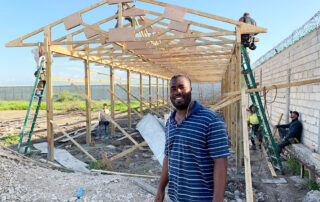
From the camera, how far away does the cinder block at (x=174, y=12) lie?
516 cm

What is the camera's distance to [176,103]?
79.1 inches

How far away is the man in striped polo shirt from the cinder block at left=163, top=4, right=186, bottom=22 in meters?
3.55

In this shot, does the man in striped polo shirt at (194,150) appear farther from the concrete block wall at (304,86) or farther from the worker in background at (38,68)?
the worker in background at (38,68)

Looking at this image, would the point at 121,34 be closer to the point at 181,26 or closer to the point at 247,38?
the point at 181,26

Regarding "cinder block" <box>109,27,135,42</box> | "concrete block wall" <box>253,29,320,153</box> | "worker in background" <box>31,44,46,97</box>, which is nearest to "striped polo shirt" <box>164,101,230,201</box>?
"concrete block wall" <box>253,29,320,153</box>

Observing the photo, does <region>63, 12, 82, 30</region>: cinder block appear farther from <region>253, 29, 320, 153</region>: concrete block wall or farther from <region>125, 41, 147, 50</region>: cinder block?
<region>253, 29, 320, 153</region>: concrete block wall

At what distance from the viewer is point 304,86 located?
582 centimetres

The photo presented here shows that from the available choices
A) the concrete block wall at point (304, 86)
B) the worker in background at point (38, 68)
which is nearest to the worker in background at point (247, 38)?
the concrete block wall at point (304, 86)

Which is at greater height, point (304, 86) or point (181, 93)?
point (304, 86)

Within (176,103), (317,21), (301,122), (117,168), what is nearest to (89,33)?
(117,168)

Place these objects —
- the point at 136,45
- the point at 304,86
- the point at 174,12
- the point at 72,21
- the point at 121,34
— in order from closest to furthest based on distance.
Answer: the point at 174,12 → the point at 121,34 → the point at 304,86 → the point at 72,21 → the point at 136,45

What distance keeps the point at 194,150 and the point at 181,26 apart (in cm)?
406

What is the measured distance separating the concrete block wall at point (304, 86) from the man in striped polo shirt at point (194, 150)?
2668 millimetres

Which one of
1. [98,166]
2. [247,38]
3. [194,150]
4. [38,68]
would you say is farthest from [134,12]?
[194,150]
